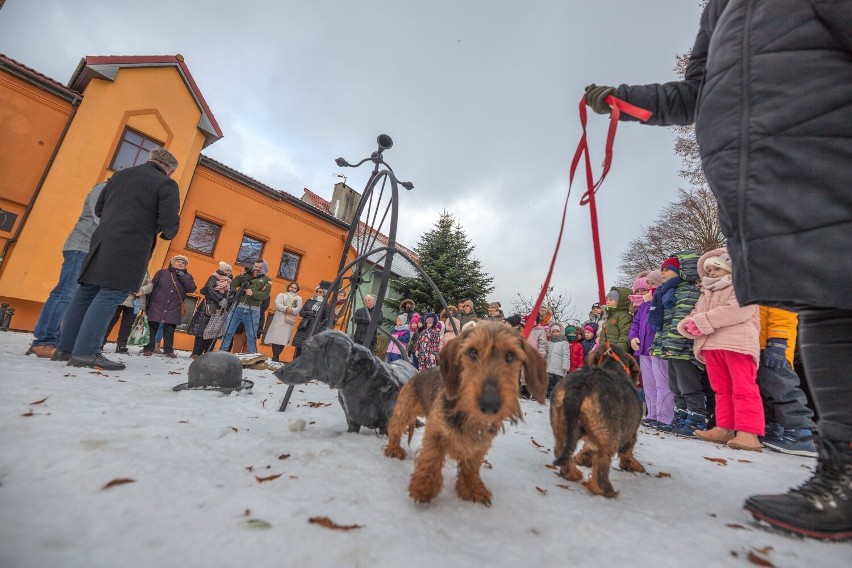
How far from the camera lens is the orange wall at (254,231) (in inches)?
567

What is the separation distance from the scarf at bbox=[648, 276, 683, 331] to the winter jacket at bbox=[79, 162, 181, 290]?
259 inches

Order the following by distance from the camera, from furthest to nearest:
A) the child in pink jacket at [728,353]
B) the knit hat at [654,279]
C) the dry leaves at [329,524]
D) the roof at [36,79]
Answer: the roof at [36,79]
the knit hat at [654,279]
the child in pink jacket at [728,353]
the dry leaves at [329,524]

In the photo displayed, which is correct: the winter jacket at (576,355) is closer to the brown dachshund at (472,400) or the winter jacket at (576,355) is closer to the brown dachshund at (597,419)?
the brown dachshund at (597,419)

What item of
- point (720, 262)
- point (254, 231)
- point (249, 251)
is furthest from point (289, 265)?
point (720, 262)

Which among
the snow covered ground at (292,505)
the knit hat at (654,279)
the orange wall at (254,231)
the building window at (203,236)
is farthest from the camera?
the building window at (203,236)

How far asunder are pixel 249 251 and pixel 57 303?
471 inches

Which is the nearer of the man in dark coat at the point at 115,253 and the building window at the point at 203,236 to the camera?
the man in dark coat at the point at 115,253

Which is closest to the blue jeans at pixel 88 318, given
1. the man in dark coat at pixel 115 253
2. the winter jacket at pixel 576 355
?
the man in dark coat at pixel 115 253

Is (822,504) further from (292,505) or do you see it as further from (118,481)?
(118,481)

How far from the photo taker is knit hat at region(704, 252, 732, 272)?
406 centimetres

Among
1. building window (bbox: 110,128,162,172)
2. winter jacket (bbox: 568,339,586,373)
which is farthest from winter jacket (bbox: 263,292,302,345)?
building window (bbox: 110,128,162,172)

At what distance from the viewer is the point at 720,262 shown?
4121 millimetres

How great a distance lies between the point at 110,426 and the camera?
1.89 meters

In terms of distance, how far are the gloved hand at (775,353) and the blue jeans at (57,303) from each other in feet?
29.1
